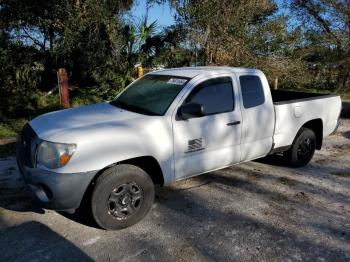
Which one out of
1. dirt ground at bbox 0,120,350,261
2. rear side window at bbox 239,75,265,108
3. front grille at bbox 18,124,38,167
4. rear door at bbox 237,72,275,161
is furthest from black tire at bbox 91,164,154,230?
rear side window at bbox 239,75,265,108

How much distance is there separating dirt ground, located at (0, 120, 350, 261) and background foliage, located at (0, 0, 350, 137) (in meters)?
5.97

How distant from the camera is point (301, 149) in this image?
5738 millimetres

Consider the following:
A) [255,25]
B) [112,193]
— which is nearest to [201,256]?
[112,193]

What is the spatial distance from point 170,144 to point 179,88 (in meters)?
0.71

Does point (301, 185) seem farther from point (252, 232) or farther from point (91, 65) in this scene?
point (91, 65)

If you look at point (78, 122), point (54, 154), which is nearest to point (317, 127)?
point (78, 122)

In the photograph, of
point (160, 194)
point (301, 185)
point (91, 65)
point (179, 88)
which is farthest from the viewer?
point (91, 65)

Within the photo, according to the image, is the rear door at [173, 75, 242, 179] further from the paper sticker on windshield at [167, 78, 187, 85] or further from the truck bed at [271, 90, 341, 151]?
the truck bed at [271, 90, 341, 151]

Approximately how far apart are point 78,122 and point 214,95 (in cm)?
165

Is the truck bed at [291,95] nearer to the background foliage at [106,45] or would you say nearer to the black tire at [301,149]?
the black tire at [301,149]

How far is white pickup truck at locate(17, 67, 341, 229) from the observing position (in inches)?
137

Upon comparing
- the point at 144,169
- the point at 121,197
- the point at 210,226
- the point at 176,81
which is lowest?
the point at 210,226

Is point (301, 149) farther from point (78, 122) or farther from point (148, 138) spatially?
point (78, 122)

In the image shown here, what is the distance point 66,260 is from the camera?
3.29m
